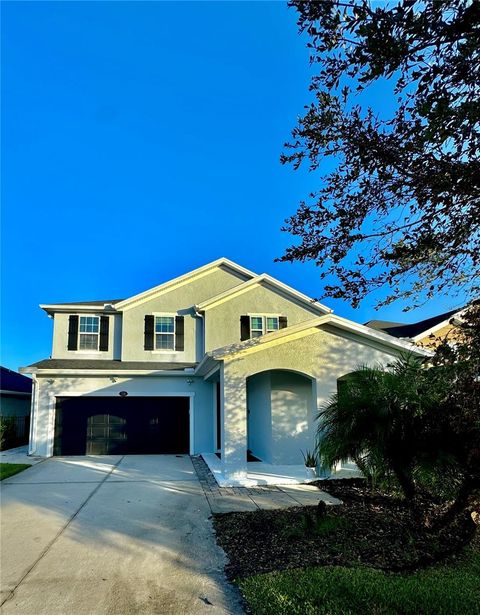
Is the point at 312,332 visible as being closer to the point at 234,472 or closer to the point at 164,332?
the point at 234,472

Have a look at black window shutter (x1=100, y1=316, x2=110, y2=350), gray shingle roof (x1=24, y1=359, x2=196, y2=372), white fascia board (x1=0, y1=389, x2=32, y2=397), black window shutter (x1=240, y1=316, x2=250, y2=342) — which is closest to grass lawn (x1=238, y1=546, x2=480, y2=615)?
gray shingle roof (x1=24, y1=359, x2=196, y2=372)

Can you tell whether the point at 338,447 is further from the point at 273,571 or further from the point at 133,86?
the point at 133,86

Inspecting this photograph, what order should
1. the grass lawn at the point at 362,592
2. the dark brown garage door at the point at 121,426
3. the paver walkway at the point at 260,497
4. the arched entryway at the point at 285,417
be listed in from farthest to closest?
1. the dark brown garage door at the point at 121,426
2. the arched entryway at the point at 285,417
3. the paver walkway at the point at 260,497
4. the grass lawn at the point at 362,592

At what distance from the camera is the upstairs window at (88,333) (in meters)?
17.1

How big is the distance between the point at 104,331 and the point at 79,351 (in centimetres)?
126

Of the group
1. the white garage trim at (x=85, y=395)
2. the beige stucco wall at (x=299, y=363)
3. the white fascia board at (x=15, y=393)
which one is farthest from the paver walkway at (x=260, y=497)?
the white fascia board at (x=15, y=393)

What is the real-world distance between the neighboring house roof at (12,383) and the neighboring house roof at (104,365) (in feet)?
12.5

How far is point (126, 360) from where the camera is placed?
54.8 ft

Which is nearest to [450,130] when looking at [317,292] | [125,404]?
[317,292]

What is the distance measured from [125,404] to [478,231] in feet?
47.7

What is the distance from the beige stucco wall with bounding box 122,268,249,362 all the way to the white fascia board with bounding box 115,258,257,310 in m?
0.13

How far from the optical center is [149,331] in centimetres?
1717

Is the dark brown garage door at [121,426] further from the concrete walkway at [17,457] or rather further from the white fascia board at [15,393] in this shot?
the white fascia board at [15,393]

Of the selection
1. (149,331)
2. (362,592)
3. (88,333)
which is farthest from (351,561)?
(88,333)
